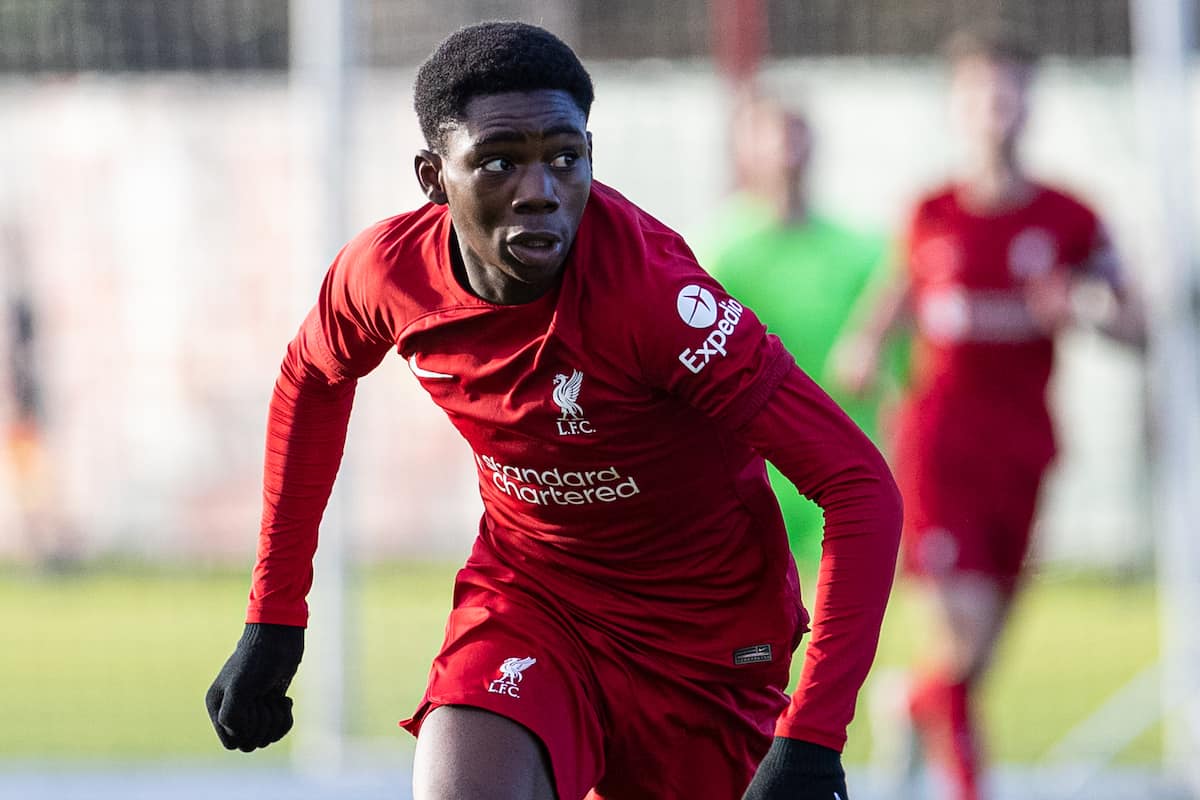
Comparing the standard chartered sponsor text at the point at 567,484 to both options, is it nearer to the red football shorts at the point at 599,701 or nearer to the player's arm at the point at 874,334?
the red football shorts at the point at 599,701

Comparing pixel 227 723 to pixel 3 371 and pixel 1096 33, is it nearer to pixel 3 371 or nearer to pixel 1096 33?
pixel 1096 33

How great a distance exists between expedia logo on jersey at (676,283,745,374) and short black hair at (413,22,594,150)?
0.35 m

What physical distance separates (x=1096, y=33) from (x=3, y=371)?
22.0 feet

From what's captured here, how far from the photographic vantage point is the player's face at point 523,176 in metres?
2.80

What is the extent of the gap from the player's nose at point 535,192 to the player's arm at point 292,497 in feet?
1.51

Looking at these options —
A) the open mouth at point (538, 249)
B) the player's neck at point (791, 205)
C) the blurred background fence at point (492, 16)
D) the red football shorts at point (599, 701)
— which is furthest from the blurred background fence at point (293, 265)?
the open mouth at point (538, 249)

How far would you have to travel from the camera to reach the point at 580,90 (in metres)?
2.90

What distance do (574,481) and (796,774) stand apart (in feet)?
2.13

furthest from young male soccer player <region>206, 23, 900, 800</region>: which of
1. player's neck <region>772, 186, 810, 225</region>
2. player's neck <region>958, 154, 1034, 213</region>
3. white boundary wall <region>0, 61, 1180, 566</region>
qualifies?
white boundary wall <region>0, 61, 1180, 566</region>

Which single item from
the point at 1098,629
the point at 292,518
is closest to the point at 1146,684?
the point at 1098,629

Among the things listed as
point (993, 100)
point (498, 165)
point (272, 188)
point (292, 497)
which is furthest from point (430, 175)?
point (272, 188)

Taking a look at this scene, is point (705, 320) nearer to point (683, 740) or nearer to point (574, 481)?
point (574, 481)

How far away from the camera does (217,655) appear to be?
9.91 metres

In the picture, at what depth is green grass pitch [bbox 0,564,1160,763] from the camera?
7969mm
